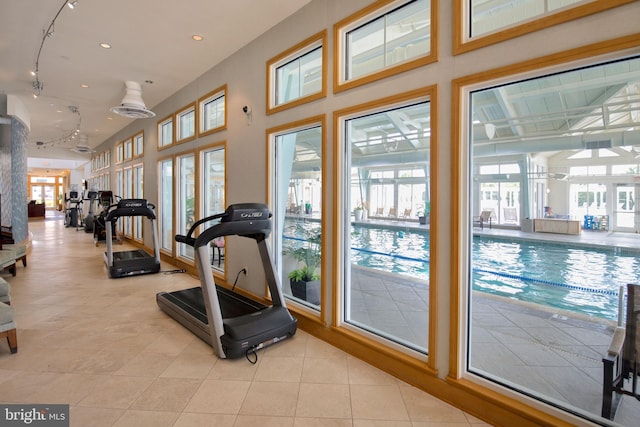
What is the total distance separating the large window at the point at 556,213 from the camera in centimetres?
249

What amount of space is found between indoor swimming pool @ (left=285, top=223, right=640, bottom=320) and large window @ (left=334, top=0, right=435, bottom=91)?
153cm

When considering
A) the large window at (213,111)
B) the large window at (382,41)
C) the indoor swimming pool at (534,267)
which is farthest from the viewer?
the large window at (213,111)

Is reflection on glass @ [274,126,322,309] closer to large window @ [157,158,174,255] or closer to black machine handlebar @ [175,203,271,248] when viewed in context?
black machine handlebar @ [175,203,271,248]

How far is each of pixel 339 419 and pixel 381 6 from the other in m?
3.38

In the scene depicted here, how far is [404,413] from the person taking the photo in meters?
2.37

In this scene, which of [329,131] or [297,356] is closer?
[297,356]

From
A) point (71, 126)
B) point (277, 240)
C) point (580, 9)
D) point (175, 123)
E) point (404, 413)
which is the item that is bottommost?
point (404, 413)

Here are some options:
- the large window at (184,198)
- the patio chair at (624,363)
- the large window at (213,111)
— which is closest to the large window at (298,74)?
the large window at (213,111)

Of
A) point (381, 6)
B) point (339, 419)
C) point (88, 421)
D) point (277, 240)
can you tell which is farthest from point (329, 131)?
point (88, 421)

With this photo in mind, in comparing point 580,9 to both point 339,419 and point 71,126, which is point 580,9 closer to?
point 339,419

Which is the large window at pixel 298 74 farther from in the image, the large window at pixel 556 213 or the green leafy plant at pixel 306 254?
the large window at pixel 556 213

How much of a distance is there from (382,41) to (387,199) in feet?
9.74

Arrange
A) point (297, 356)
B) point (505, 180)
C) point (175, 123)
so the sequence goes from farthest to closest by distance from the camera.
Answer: point (175, 123)
point (505, 180)
point (297, 356)

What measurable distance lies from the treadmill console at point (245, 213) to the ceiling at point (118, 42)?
91.5 inches
